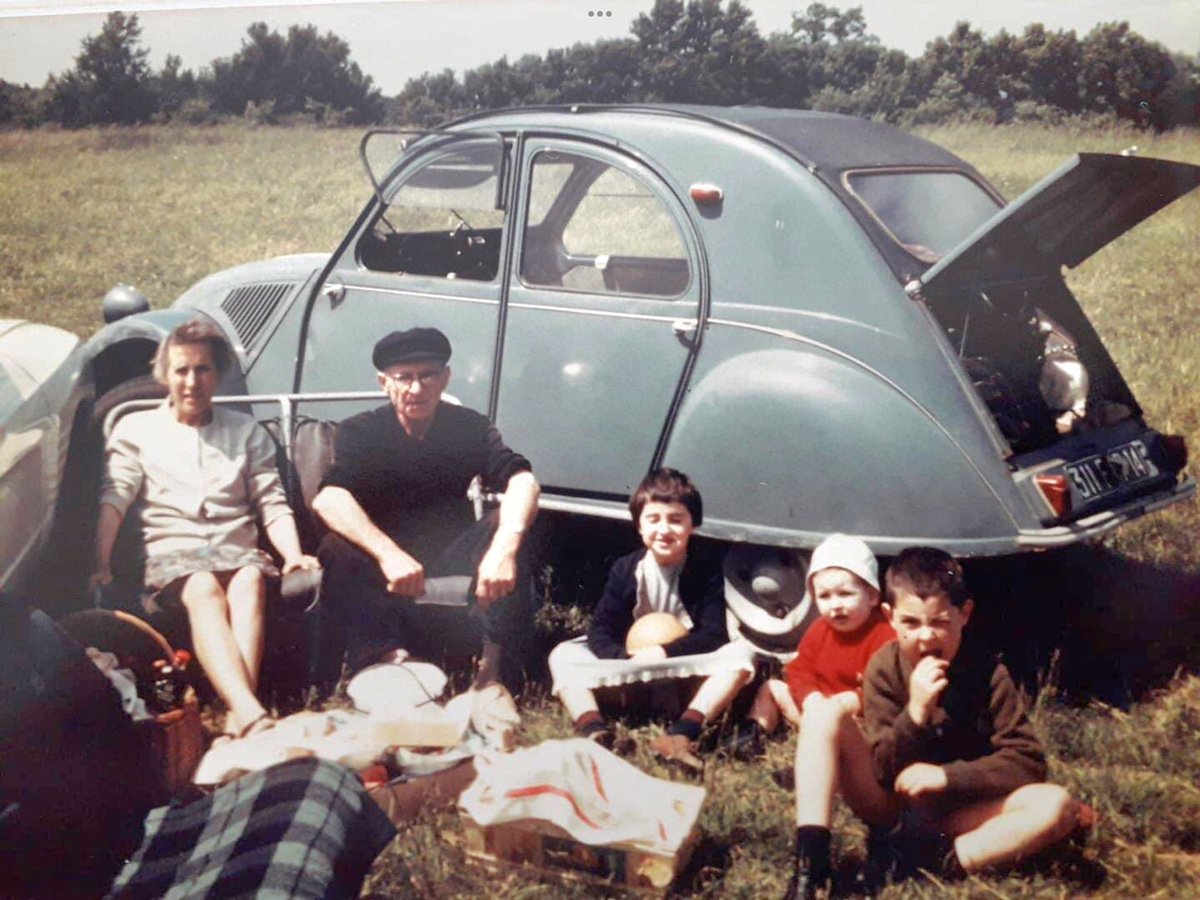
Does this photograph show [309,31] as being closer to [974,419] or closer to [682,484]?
[682,484]

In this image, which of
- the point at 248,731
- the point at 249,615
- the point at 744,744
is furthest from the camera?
the point at 249,615

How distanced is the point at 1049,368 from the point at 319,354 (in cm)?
169

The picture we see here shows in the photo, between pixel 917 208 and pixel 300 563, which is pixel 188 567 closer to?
pixel 300 563

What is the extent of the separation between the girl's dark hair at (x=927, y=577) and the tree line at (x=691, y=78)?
90 cm

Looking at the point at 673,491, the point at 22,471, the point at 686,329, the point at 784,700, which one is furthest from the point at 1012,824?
the point at 22,471

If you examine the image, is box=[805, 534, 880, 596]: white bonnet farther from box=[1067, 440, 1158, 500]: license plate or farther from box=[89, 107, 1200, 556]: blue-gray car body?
box=[1067, 440, 1158, 500]: license plate

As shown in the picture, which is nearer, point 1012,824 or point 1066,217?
point 1012,824

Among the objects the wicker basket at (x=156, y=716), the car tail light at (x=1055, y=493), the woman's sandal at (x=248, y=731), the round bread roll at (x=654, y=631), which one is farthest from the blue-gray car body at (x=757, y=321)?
the woman's sandal at (x=248, y=731)

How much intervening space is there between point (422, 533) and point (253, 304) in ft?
2.95

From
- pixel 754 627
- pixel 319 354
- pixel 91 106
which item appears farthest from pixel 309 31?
pixel 754 627

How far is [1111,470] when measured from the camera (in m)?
2.24

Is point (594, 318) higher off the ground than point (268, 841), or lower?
higher

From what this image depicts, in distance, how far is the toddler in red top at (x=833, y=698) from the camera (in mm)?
1863

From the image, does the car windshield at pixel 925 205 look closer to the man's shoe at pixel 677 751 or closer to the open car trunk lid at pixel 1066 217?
the open car trunk lid at pixel 1066 217
